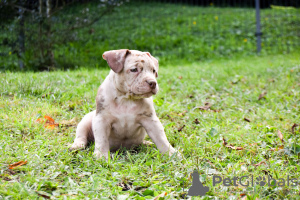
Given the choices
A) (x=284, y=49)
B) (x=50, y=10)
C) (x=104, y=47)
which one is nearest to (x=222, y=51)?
(x=284, y=49)

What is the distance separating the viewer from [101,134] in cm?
285

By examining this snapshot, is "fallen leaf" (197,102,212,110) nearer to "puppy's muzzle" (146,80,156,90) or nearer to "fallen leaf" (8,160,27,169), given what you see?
"puppy's muzzle" (146,80,156,90)

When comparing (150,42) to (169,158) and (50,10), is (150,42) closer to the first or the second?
A: (50,10)

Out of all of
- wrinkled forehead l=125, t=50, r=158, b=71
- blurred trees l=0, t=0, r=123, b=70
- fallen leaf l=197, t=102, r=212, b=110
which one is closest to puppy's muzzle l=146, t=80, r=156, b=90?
wrinkled forehead l=125, t=50, r=158, b=71

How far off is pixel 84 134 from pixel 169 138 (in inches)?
34.7

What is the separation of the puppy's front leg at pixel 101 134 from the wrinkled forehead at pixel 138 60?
0.55m

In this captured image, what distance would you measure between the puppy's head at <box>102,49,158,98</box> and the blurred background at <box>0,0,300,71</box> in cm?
407

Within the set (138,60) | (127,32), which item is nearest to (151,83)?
(138,60)

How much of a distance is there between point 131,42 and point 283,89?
4.88 meters

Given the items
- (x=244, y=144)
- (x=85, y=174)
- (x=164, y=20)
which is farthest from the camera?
(x=164, y=20)

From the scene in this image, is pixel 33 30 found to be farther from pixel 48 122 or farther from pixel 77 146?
pixel 77 146

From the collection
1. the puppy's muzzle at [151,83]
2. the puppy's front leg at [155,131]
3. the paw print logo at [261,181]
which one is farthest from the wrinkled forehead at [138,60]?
the paw print logo at [261,181]

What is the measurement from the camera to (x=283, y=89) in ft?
17.6

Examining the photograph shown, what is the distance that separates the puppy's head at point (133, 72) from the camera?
8.96 feet
